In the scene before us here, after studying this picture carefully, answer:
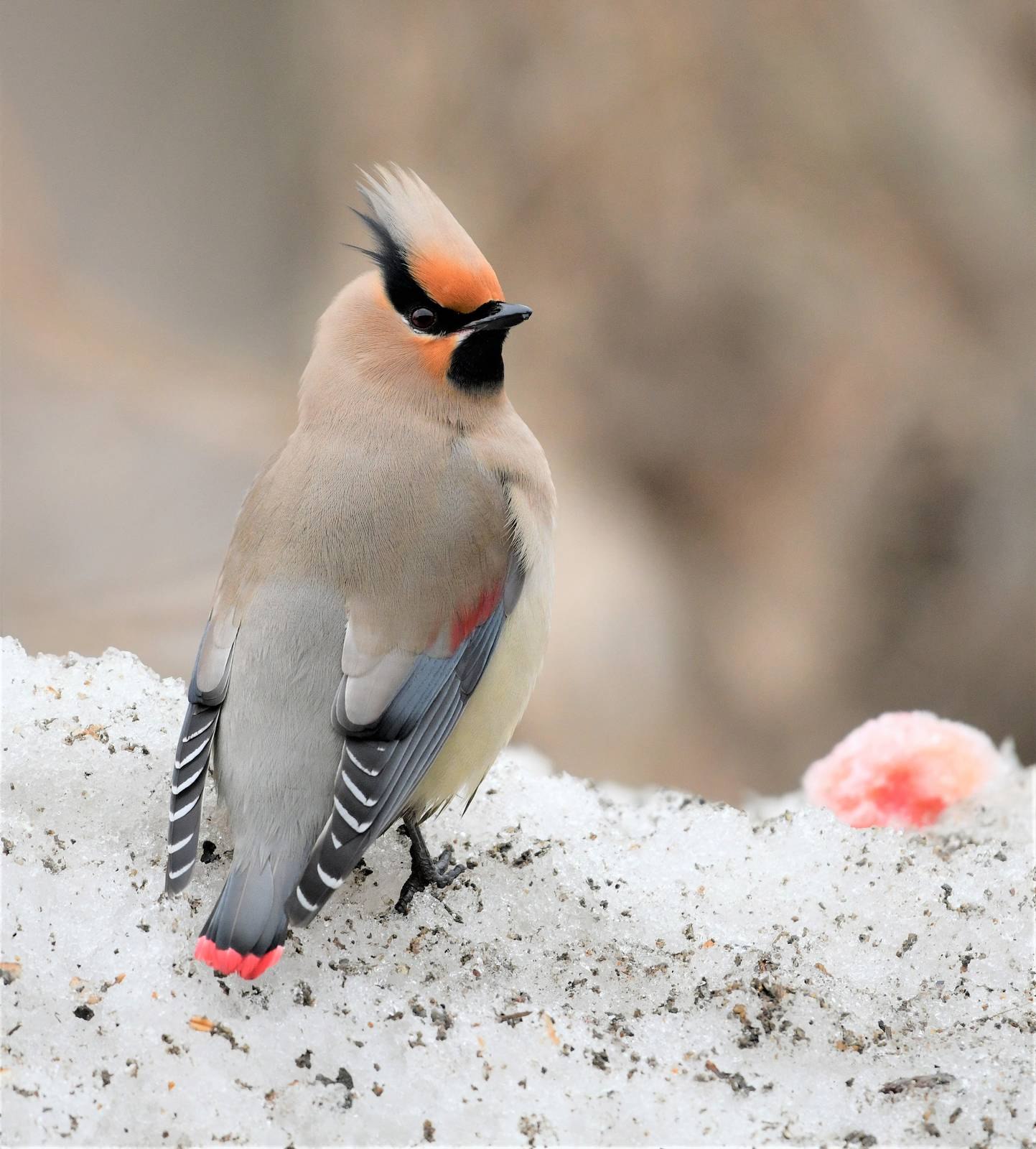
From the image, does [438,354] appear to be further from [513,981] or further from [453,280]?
[513,981]

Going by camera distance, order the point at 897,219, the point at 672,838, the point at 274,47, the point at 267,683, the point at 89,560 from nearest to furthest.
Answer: the point at 267,683 < the point at 672,838 < the point at 897,219 < the point at 89,560 < the point at 274,47

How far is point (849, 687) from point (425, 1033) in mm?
6048

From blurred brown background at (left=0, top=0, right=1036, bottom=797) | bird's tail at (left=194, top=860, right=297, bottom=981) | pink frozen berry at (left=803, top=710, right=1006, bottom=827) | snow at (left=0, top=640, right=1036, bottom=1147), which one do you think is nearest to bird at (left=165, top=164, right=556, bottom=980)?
bird's tail at (left=194, top=860, right=297, bottom=981)

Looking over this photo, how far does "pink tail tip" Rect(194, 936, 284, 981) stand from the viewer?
8.25ft

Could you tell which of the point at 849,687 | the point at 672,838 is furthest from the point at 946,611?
the point at 672,838

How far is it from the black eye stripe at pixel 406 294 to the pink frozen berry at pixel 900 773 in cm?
173

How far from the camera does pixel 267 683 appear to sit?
295 cm

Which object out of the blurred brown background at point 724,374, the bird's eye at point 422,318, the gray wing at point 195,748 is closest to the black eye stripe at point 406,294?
the bird's eye at point 422,318

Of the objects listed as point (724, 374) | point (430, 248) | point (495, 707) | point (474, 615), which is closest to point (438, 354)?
point (430, 248)

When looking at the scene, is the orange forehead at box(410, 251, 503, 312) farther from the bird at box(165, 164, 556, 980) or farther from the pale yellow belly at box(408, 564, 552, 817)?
the pale yellow belly at box(408, 564, 552, 817)

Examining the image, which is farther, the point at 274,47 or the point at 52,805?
the point at 274,47

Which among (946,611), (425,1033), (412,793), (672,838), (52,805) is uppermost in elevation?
(946,611)

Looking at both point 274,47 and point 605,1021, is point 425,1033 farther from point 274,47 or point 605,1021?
point 274,47

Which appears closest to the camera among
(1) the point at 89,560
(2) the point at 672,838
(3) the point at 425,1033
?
(3) the point at 425,1033
